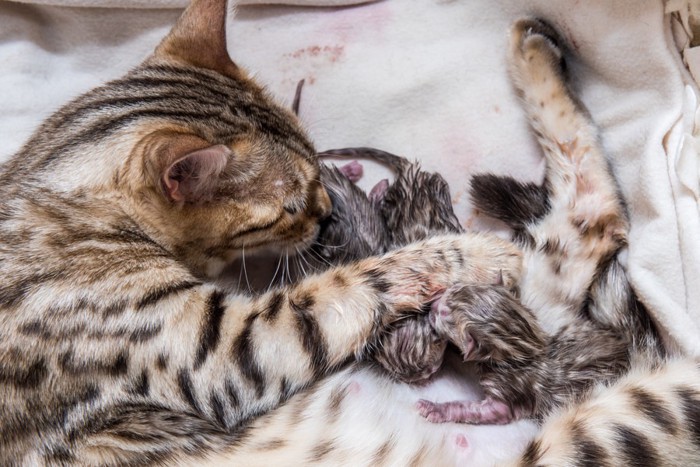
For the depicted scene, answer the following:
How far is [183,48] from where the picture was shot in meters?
2.03

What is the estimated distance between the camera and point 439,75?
250 centimetres

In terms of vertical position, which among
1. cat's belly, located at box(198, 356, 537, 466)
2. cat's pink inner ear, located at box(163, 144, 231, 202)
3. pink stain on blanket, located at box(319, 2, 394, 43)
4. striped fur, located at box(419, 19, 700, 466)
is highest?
pink stain on blanket, located at box(319, 2, 394, 43)

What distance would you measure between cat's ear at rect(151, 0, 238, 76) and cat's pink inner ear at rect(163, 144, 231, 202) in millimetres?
488

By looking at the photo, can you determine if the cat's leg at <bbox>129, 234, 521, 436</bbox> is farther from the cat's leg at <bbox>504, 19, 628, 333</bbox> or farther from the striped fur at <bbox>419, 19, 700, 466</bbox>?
the cat's leg at <bbox>504, 19, 628, 333</bbox>

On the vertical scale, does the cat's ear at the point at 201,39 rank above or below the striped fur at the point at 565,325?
above

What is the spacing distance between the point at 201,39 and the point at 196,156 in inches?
24.8

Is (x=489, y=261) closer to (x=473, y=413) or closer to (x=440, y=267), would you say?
(x=440, y=267)

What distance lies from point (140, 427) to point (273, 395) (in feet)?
1.05

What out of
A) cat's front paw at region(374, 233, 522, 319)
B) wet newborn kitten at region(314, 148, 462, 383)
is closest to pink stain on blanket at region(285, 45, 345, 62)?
wet newborn kitten at region(314, 148, 462, 383)

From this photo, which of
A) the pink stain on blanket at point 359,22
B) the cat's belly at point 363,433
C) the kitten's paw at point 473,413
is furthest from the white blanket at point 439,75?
the cat's belly at point 363,433

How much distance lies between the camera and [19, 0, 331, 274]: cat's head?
1.70 m

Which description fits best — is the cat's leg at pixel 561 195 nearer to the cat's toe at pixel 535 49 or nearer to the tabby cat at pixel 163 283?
the cat's toe at pixel 535 49

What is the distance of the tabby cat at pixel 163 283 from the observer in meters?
1.66

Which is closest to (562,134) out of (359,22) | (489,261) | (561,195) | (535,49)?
(561,195)
